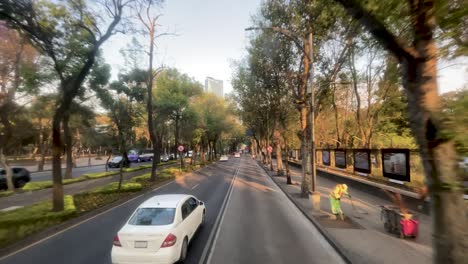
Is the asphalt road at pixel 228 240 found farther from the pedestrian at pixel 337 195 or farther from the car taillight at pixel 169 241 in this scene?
the pedestrian at pixel 337 195

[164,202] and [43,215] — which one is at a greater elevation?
[164,202]

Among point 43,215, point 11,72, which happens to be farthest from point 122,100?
point 43,215

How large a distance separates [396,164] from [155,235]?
43.7ft

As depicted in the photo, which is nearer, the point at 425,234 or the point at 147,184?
the point at 425,234

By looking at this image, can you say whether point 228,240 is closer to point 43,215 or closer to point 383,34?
point 43,215

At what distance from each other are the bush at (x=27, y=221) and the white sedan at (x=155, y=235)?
4845 mm

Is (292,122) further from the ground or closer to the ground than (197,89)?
closer to the ground

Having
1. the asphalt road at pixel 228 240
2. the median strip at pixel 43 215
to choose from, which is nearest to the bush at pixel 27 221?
the median strip at pixel 43 215

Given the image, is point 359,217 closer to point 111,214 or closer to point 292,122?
point 111,214

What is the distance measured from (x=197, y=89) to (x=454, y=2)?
41574 mm

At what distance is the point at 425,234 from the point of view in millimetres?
10484

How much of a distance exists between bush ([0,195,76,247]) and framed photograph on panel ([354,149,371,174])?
56.9ft

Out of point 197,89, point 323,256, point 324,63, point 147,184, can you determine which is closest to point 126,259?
point 323,256

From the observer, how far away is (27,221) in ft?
39.3
